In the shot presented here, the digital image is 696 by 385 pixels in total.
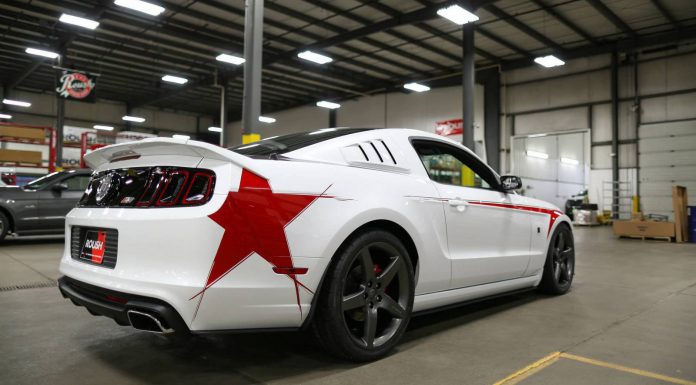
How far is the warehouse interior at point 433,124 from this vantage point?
7.85ft

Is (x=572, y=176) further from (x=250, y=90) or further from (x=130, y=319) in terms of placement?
(x=130, y=319)

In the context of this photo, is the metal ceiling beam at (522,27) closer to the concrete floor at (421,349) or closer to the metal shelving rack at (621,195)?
the metal shelving rack at (621,195)

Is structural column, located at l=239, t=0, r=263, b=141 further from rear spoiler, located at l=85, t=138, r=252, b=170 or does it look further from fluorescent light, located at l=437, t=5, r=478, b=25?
fluorescent light, located at l=437, t=5, r=478, b=25

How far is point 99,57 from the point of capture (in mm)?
18297

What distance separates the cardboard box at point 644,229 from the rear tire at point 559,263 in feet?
27.1

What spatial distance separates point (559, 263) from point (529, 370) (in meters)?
2.19

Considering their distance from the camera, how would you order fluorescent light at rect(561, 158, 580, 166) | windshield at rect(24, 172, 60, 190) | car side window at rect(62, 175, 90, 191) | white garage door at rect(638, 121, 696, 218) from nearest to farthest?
windshield at rect(24, 172, 60, 190) → car side window at rect(62, 175, 90, 191) → white garage door at rect(638, 121, 696, 218) → fluorescent light at rect(561, 158, 580, 166)

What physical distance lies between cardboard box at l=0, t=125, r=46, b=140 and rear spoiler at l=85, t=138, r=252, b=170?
12.3 m

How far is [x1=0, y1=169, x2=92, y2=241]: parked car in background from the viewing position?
7.60 meters

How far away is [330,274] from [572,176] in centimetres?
2168

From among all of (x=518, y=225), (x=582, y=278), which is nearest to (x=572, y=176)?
(x=582, y=278)

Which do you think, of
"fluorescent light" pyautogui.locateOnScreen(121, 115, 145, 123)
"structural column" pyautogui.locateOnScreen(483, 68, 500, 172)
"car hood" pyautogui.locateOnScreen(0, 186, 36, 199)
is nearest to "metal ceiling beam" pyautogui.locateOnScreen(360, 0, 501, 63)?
"structural column" pyautogui.locateOnScreen(483, 68, 500, 172)

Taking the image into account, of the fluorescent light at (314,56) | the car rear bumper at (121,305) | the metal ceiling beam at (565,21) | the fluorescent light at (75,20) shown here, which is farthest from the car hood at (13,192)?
the metal ceiling beam at (565,21)

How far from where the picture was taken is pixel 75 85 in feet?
44.5
